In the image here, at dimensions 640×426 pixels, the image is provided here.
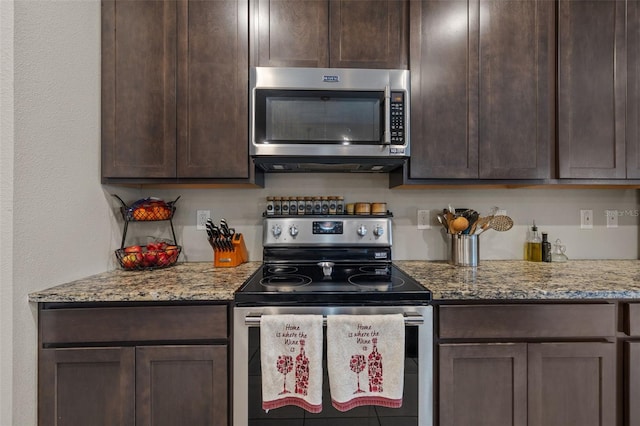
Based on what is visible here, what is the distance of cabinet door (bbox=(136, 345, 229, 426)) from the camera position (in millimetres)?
1152

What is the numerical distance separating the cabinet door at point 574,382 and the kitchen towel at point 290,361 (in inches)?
32.9

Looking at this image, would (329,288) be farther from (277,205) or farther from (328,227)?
(277,205)

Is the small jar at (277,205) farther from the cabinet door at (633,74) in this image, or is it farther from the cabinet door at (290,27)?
the cabinet door at (633,74)

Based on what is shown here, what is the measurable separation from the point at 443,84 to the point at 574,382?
139 cm

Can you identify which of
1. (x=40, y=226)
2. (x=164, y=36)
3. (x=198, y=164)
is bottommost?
(x=40, y=226)

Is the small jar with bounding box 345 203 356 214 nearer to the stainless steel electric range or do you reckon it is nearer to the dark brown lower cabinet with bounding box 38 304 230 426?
the stainless steel electric range

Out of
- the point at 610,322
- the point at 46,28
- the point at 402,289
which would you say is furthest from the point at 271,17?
the point at 610,322

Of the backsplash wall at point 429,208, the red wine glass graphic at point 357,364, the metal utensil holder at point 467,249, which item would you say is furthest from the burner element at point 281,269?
the metal utensil holder at point 467,249

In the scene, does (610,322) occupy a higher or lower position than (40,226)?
lower

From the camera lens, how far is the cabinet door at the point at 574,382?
1.19 metres

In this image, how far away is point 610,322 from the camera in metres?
1.20

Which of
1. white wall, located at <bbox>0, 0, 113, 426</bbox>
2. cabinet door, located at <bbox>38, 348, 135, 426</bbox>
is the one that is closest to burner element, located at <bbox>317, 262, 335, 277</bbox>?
cabinet door, located at <bbox>38, 348, 135, 426</bbox>

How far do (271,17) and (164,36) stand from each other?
0.53 meters

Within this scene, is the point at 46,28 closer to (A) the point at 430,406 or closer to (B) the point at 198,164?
(B) the point at 198,164
